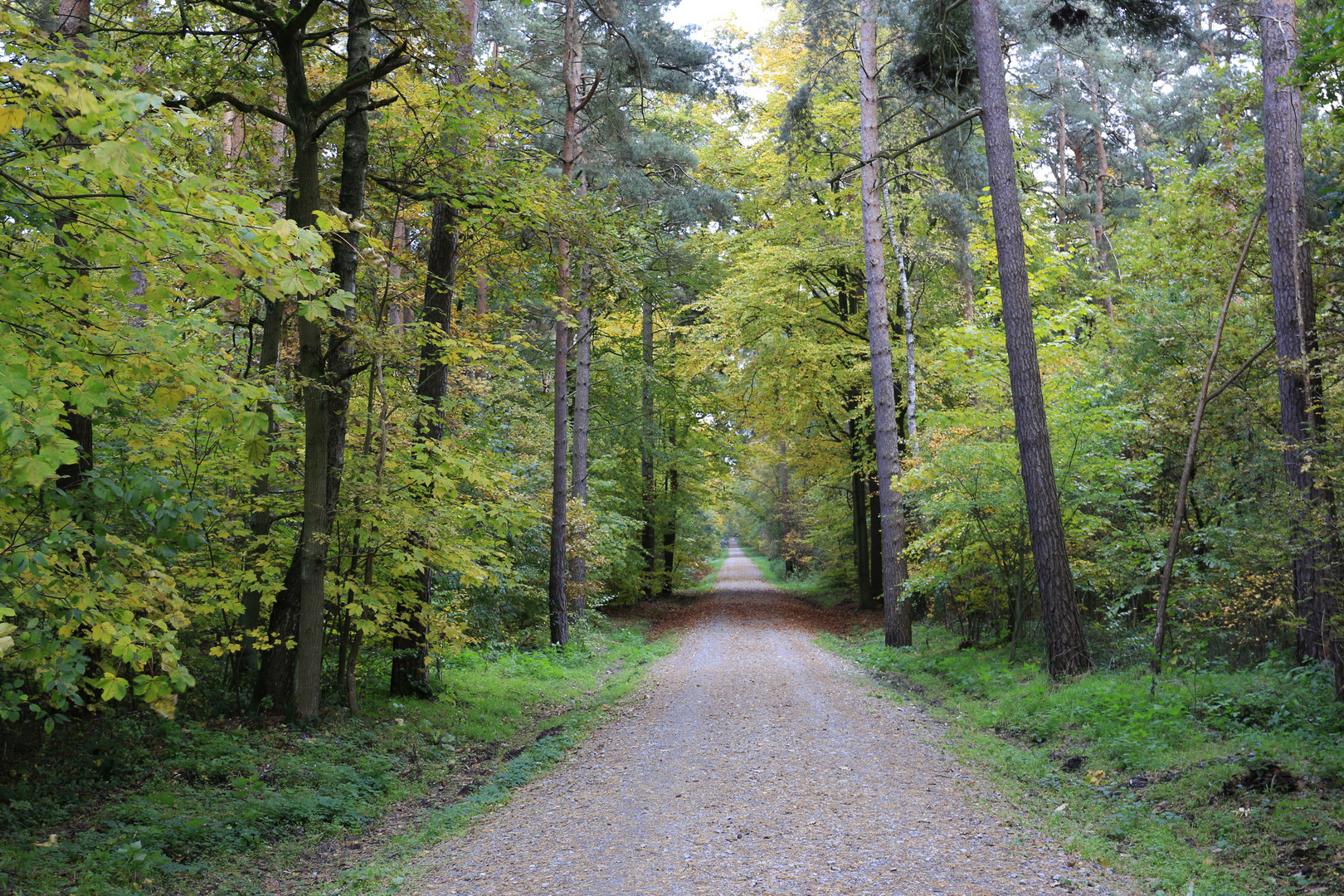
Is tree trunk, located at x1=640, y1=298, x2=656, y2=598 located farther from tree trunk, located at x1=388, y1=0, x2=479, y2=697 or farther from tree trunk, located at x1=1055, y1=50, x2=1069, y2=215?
tree trunk, located at x1=1055, y1=50, x2=1069, y2=215

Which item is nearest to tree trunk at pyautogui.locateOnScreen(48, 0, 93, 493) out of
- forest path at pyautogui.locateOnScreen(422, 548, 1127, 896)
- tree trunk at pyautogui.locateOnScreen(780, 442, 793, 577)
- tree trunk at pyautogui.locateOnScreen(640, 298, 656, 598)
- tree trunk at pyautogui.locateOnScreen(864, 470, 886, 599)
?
forest path at pyautogui.locateOnScreen(422, 548, 1127, 896)

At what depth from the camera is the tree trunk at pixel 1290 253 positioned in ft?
24.2

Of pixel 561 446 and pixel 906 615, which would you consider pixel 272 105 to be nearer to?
pixel 561 446

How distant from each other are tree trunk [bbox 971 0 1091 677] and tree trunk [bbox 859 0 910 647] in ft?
13.7

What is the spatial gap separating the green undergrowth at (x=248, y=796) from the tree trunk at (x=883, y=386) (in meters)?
6.74

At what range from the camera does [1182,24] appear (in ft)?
29.1

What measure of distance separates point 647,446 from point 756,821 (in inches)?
645

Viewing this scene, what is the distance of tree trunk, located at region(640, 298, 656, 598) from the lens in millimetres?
21281

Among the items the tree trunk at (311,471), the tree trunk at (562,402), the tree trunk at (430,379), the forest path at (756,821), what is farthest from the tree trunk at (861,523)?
the tree trunk at (311,471)

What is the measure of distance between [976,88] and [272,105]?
9039mm

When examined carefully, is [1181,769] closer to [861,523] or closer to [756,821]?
[756,821]

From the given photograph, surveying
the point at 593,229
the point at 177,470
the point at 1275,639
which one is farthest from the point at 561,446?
the point at 1275,639

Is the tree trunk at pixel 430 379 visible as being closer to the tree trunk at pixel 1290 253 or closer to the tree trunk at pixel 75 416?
the tree trunk at pixel 75 416

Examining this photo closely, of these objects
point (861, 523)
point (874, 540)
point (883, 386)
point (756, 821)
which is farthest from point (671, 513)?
point (756, 821)
